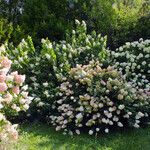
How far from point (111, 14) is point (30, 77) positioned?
10.7 feet

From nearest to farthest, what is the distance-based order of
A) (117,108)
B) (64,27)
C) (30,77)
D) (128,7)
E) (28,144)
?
(28,144) → (117,108) → (30,77) → (64,27) → (128,7)

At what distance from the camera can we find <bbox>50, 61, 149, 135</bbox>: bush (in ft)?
28.0

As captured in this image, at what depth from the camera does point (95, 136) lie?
8414 mm

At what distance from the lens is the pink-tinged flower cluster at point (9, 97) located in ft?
23.9

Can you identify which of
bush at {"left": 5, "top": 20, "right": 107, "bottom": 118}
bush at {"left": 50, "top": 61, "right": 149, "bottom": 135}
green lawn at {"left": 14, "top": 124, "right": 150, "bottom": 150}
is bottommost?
green lawn at {"left": 14, "top": 124, "right": 150, "bottom": 150}

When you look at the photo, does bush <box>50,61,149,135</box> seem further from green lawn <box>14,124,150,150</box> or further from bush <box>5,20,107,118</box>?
bush <box>5,20,107,118</box>

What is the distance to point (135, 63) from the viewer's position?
32.9ft

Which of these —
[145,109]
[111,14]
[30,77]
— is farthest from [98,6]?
[145,109]

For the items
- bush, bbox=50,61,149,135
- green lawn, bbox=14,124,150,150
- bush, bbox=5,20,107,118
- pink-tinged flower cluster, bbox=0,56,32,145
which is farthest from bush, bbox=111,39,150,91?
pink-tinged flower cluster, bbox=0,56,32,145

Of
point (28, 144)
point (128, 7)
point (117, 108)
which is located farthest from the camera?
point (128, 7)

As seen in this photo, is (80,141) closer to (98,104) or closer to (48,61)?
(98,104)

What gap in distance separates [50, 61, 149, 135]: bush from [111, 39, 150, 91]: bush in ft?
2.15

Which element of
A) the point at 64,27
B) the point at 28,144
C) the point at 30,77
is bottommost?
the point at 28,144

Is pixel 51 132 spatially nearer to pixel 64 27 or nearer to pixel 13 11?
pixel 64 27
